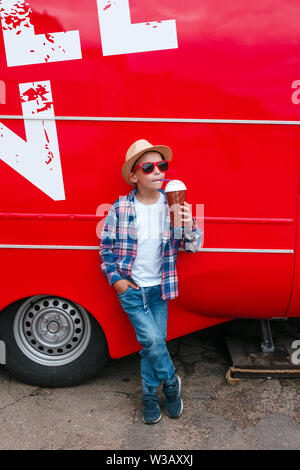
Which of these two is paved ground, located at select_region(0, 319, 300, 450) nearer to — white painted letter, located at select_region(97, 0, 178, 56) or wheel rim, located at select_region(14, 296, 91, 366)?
wheel rim, located at select_region(14, 296, 91, 366)

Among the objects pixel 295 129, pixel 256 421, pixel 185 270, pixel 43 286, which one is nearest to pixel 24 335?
pixel 43 286

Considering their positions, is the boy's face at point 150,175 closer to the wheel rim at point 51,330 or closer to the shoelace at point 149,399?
the wheel rim at point 51,330

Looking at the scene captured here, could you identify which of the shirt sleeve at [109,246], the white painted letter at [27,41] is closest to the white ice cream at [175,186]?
the shirt sleeve at [109,246]

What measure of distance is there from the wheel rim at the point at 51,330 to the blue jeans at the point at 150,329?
1.42 feet

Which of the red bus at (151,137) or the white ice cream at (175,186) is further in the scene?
the red bus at (151,137)

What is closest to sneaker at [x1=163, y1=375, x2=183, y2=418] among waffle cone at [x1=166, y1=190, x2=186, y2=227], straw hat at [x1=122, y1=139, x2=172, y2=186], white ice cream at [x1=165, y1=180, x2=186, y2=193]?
waffle cone at [x1=166, y1=190, x2=186, y2=227]

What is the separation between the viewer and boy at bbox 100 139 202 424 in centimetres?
248

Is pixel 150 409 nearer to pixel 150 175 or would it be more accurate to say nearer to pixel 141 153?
pixel 150 175

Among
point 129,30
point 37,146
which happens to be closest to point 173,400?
point 37,146

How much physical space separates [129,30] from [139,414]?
2186 millimetres

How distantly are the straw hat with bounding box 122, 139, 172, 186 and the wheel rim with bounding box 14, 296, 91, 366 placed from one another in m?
0.94

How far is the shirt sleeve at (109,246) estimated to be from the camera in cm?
249

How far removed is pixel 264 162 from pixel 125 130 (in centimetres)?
80

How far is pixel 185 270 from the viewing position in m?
2.70
